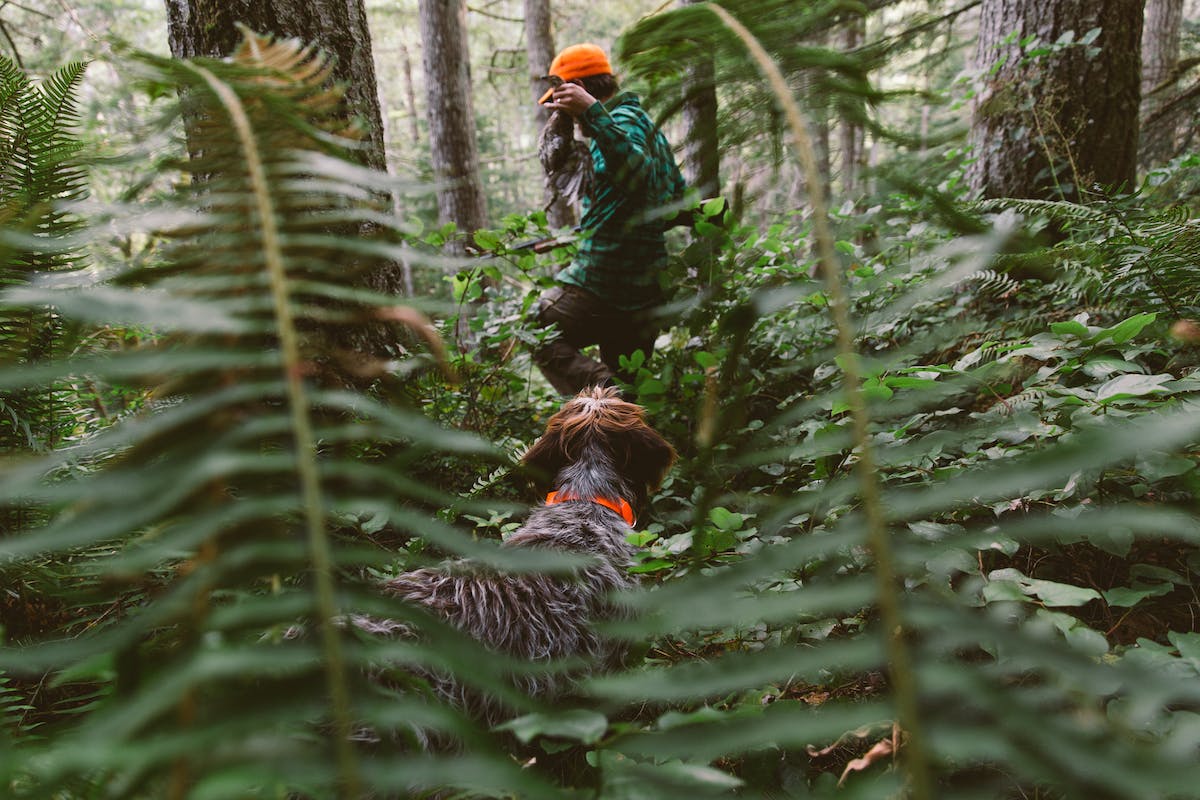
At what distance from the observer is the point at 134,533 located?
2.32 metres

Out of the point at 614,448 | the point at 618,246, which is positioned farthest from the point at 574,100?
the point at 614,448

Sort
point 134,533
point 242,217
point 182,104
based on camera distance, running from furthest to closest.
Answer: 1. point 134,533
2. point 182,104
3. point 242,217

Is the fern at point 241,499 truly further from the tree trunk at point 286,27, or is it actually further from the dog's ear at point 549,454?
the dog's ear at point 549,454

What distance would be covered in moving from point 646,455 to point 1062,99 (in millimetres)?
3647

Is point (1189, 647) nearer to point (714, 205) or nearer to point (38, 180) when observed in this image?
point (714, 205)

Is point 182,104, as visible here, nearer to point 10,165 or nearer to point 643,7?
point 10,165

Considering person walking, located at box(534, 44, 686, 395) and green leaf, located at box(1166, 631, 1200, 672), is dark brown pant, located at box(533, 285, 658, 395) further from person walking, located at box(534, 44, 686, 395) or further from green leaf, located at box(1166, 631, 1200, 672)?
green leaf, located at box(1166, 631, 1200, 672)

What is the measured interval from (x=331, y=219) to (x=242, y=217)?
5.3 inches

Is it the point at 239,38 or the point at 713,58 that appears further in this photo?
the point at 239,38

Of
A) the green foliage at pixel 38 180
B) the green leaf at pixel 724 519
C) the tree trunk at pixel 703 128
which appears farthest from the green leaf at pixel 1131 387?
the green foliage at pixel 38 180

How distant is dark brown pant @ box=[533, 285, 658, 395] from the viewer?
205 inches

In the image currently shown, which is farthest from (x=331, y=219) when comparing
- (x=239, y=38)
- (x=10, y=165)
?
(x=239, y=38)

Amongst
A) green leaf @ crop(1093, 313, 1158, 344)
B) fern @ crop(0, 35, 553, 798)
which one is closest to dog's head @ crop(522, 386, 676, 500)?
green leaf @ crop(1093, 313, 1158, 344)

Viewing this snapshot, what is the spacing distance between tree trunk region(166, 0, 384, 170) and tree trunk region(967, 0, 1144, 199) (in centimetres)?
385
